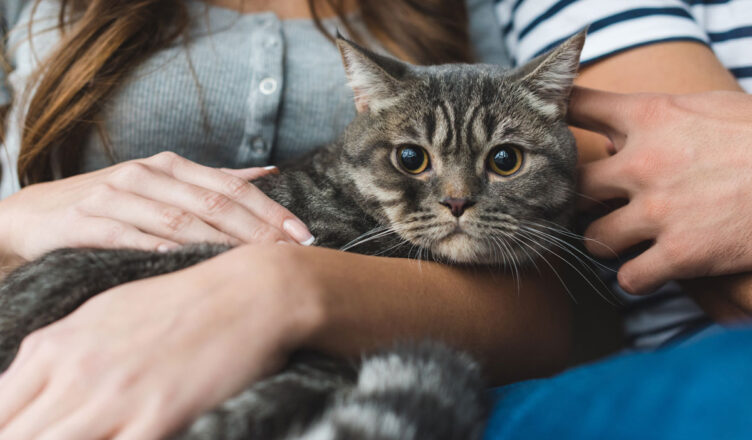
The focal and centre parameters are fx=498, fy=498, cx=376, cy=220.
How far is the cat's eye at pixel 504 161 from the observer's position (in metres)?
1.01

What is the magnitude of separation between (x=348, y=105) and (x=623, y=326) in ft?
3.61

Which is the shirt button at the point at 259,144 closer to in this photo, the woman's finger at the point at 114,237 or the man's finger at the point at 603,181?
Result: the woman's finger at the point at 114,237

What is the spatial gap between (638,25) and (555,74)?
0.37 m

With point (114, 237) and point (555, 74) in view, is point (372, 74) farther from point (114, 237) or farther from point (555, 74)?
point (114, 237)

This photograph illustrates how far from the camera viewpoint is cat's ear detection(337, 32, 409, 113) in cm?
104

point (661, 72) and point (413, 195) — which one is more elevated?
point (661, 72)

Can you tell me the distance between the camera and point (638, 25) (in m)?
1.22

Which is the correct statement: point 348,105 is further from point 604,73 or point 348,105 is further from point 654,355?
point 654,355

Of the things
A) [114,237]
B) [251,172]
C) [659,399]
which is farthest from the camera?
[251,172]

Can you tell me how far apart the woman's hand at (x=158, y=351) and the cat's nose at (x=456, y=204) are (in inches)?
12.3

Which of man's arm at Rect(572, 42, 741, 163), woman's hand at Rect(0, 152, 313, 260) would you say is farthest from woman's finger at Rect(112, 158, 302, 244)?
man's arm at Rect(572, 42, 741, 163)

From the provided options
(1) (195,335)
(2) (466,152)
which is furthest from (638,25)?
(1) (195,335)

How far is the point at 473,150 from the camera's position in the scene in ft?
3.29

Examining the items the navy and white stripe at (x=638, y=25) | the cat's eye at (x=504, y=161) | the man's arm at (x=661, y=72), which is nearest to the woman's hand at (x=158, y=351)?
the cat's eye at (x=504, y=161)
